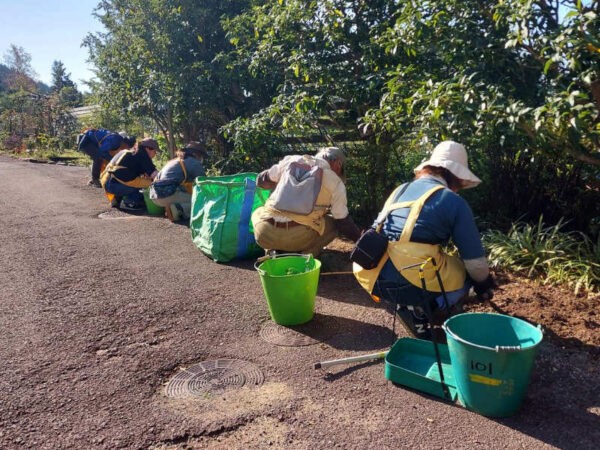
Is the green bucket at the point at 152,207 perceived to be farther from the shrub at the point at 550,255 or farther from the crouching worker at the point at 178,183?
the shrub at the point at 550,255

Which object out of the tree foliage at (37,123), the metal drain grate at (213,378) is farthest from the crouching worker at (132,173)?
the tree foliage at (37,123)

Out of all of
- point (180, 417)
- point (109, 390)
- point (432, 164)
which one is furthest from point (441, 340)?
point (109, 390)

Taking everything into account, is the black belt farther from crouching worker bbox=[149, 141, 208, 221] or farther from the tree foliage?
the tree foliage

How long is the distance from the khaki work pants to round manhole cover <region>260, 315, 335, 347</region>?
37.3 inches

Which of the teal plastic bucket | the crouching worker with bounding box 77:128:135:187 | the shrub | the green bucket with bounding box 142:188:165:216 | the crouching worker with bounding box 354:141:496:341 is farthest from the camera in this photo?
the crouching worker with bounding box 77:128:135:187

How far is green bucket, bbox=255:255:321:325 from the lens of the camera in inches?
148

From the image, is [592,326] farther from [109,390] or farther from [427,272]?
[109,390]

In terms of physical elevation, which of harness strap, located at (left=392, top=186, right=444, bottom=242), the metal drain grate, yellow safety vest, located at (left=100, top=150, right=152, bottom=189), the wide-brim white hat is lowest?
the metal drain grate

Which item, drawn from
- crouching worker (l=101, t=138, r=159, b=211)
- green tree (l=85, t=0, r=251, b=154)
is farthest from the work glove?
crouching worker (l=101, t=138, r=159, b=211)

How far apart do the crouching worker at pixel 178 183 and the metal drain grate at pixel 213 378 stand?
14.7 ft

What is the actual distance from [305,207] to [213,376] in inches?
71.2

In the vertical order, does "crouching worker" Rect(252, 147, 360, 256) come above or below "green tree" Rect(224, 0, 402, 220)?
below

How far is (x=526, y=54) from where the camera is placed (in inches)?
173

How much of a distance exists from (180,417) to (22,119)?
2673 centimetres
